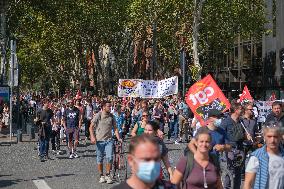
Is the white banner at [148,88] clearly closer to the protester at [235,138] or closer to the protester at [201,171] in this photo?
the protester at [235,138]

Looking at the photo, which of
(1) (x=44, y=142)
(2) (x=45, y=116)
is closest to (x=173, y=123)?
(2) (x=45, y=116)

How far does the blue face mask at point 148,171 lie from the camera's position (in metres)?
3.59

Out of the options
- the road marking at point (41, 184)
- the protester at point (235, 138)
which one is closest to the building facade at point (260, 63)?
the road marking at point (41, 184)

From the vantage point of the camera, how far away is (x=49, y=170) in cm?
1340

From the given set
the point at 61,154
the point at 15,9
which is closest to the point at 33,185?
the point at 61,154

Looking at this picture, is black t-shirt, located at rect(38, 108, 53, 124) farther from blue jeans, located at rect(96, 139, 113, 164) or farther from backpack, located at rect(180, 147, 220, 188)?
backpack, located at rect(180, 147, 220, 188)

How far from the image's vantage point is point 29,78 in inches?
3059

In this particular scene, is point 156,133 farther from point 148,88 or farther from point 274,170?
point 148,88

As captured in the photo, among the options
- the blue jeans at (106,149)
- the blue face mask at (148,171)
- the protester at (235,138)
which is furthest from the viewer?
the blue jeans at (106,149)

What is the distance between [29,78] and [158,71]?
28.2 metres

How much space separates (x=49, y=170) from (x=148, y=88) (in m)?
13.2

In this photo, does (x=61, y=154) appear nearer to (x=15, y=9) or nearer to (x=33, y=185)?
(x=33, y=185)

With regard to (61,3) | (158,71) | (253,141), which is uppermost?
(61,3)

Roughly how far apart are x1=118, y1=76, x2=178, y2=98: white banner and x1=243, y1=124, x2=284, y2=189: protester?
61.5ft
